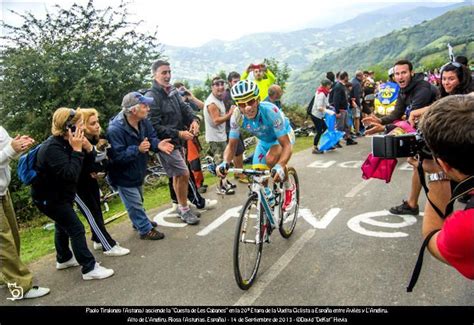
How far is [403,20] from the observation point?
584 ft

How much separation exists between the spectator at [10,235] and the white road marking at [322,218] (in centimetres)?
359

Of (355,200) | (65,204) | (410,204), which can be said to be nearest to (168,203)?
(65,204)

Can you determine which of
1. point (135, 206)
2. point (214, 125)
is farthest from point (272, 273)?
point (214, 125)

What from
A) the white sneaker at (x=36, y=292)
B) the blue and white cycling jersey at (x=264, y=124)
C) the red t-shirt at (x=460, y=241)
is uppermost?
the blue and white cycling jersey at (x=264, y=124)

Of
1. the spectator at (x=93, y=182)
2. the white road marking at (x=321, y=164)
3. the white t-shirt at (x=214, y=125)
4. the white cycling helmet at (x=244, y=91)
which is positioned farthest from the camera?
the white road marking at (x=321, y=164)

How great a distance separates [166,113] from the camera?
575 centimetres

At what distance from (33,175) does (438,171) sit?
388 centimetres

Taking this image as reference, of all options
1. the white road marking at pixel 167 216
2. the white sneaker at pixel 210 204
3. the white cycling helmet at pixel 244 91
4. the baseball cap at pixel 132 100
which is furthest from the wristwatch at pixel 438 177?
the white sneaker at pixel 210 204

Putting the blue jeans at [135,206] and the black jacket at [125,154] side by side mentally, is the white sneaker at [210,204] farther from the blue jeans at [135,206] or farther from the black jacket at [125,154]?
the black jacket at [125,154]

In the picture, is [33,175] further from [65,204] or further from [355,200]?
[355,200]

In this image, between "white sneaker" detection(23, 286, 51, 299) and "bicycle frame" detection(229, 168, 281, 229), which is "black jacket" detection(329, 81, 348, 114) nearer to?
"bicycle frame" detection(229, 168, 281, 229)

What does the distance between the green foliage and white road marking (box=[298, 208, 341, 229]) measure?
7.00m

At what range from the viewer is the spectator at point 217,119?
7105mm

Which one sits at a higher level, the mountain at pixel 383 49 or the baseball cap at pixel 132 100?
the mountain at pixel 383 49
